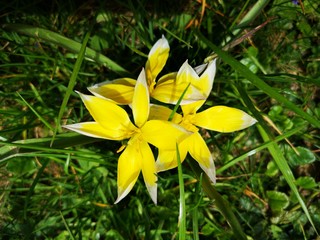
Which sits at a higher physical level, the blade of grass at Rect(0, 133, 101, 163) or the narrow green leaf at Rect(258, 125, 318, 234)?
the narrow green leaf at Rect(258, 125, 318, 234)

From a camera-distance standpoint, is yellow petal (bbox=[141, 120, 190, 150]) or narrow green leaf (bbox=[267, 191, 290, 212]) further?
narrow green leaf (bbox=[267, 191, 290, 212])

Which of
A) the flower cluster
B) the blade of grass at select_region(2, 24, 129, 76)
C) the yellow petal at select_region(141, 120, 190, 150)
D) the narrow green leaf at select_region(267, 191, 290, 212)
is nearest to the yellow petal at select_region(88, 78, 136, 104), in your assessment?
the flower cluster

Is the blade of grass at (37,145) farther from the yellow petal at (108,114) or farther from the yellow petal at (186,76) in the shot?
the yellow petal at (186,76)

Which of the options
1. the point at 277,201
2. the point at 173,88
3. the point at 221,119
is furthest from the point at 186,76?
the point at 277,201

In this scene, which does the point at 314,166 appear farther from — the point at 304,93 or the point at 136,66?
the point at 136,66

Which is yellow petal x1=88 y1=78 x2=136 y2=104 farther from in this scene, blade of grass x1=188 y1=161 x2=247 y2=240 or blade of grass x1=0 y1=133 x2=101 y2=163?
blade of grass x1=188 y1=161 x2=247 y2=240

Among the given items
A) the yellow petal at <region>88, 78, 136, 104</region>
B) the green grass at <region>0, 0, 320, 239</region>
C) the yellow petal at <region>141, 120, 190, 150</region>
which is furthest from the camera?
the green grass at <region>0, 0, 320, 239</region>

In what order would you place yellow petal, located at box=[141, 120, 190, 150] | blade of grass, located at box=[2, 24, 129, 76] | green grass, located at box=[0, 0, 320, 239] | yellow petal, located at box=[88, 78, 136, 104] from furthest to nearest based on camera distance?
1. green grass, located at box=[0, 0, 320, 239]
2. blade of grass, located at box=[2, 24, 129, 76]
3. yellow petal, located at box=[88, 78, 136, 104]
4. yellow petal, located at box=[141, 120, 190, 150]

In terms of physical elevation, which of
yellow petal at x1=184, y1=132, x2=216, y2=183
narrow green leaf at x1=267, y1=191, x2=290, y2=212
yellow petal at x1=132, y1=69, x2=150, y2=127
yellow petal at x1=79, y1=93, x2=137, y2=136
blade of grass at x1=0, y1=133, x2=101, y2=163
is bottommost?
narrow green leaf at x1=267, y1=191, x2=290, y2=212
